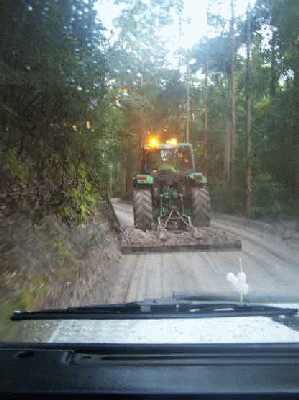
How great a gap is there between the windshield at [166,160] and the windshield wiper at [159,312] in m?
8.94

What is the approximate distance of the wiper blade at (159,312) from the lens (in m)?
2.21

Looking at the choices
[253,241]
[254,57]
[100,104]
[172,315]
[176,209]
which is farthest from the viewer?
[254,57]

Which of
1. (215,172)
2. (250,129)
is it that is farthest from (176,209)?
(215,172)

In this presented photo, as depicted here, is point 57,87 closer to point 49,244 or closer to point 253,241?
point 49,244

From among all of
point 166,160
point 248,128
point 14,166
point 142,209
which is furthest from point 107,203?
point 248,128

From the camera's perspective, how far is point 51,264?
5930 millimetres

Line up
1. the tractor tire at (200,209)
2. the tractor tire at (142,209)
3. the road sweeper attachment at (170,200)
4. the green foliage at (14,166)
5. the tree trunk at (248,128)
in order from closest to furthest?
the green foliage at (14,166) → the road sweeper attachment at (170,200) → the tractor tire at (142,209) → the tractor tire at (200,209) → the tree trunk at (248,128)

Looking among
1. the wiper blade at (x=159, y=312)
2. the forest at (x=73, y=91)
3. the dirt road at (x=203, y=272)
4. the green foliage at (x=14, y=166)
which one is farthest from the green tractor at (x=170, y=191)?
the wiper blade at (x=159, y=312)

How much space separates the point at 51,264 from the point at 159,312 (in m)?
3.78

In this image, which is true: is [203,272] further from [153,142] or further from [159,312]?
[153,142]

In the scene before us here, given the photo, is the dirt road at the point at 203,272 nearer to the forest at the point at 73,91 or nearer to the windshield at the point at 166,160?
the forest at the point at 73,91

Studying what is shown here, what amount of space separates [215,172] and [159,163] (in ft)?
32.2

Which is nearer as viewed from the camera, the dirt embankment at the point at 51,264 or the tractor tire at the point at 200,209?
the dirt embankment at the point at 51,264

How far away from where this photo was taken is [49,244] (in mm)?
6379
